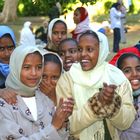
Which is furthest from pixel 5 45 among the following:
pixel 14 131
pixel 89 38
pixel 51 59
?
pixel 14 131

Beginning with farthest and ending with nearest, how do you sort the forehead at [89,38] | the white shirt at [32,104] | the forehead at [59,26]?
the forehead at [59,26] → the forehead at [89,38] → the white shirt at [32,104]

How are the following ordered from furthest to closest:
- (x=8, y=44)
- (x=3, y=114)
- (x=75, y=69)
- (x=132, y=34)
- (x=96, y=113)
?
(x=132, y=34)
(x=8, y=44)
(x=75, y=69)
(x=96, y=113)
(x=3, y=114)

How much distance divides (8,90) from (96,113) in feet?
2.01

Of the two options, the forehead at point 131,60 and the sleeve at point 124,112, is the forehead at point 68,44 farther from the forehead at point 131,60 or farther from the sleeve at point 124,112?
the sleeve at point 124,112

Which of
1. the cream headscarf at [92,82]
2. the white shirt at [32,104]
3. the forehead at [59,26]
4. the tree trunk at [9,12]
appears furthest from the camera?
the tree trunk at [9,12]

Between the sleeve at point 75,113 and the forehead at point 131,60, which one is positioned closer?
the sleeve at point 75,113

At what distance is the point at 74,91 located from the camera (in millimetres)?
3213

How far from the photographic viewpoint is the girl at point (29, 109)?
2.80 metres

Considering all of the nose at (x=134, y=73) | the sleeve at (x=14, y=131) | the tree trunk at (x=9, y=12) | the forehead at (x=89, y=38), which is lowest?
the sleeve at (x=14, y=131)

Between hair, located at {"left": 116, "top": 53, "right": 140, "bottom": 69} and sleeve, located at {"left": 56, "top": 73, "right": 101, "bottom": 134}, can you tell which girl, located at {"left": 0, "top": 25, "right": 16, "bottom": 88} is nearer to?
sleeve, located at {"left": 56, "top": 73, "right": 101, "bottom": 134}

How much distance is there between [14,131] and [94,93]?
0.71 m

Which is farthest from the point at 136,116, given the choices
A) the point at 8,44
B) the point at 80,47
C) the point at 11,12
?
the point at 11,12

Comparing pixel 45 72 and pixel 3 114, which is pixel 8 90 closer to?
pixel 3 114

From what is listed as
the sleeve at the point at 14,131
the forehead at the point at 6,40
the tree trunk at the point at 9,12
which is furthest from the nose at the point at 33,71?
the tree trunk at the point at 9,12
